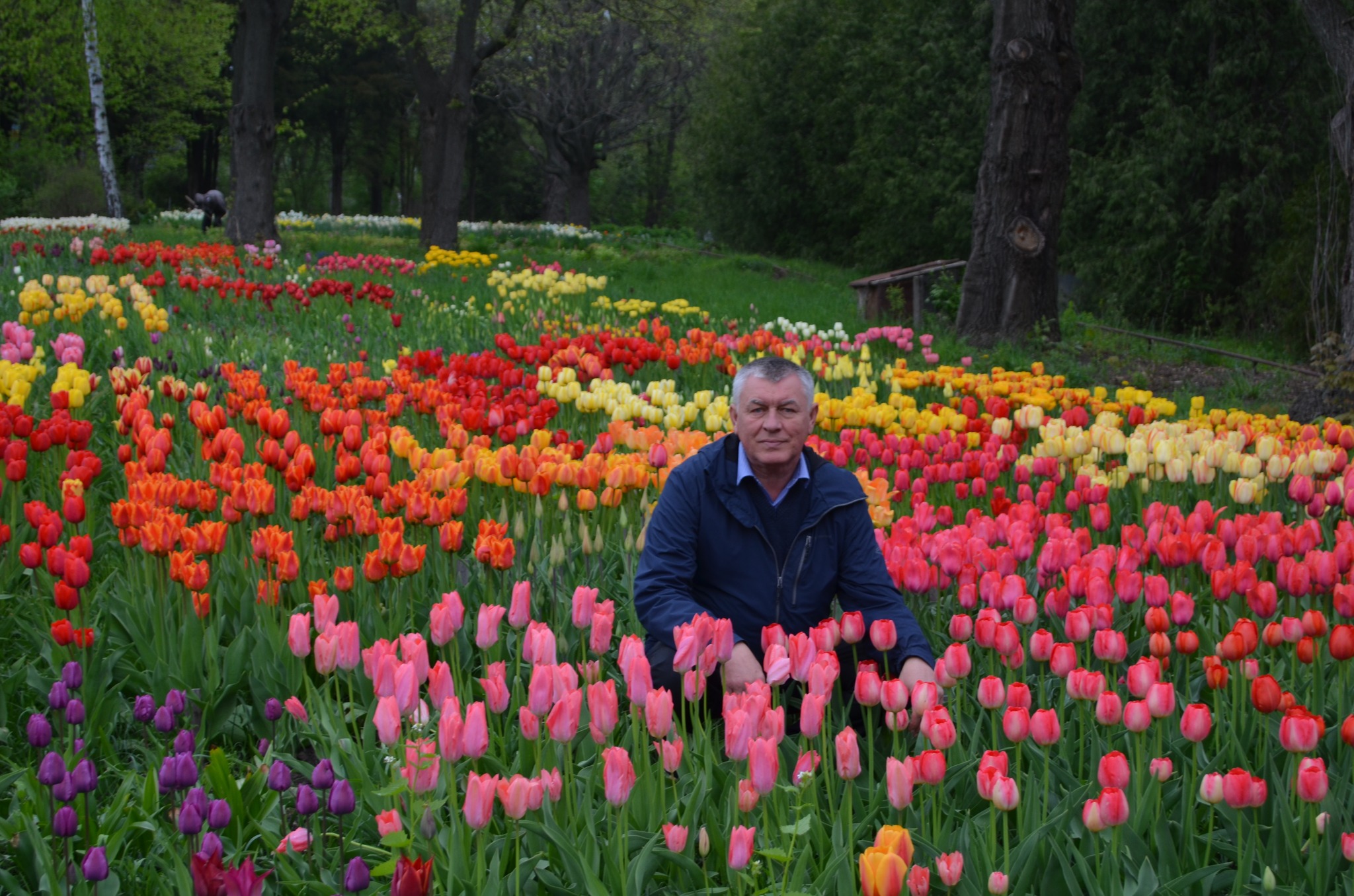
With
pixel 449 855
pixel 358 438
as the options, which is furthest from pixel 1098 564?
pixel 358 438

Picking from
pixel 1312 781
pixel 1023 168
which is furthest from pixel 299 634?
pixel 1023 168

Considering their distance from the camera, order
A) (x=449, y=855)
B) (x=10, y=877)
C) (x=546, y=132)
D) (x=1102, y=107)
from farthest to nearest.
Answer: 1. (x=546, y=132)
2. (x=1102, y=107)
3. (x=10, y=877)
4. (x=449, y=855)

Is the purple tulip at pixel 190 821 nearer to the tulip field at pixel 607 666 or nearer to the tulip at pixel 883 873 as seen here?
the tulip field at pixel 607 666

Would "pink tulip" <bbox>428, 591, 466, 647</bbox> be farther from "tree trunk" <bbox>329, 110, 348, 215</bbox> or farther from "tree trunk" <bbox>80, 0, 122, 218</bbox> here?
"tree trunk" <bbox>329, 110, 348, 215</bbox>

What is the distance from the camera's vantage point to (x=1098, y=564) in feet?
10.5

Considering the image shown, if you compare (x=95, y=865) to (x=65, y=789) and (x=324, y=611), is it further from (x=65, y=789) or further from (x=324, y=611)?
(x=324, y=611)

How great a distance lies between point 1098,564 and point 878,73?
24.5 meters

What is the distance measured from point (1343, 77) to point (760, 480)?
23.3 feet

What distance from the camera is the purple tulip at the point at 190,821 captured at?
2096 mm

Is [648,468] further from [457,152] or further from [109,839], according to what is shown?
[457,152]

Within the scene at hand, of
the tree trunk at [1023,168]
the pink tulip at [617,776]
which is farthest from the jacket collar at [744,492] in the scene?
the tree trunk at [1023,168]

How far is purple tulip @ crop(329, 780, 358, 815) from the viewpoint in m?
2.16

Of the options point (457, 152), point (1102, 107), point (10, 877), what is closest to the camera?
point (10, 877)

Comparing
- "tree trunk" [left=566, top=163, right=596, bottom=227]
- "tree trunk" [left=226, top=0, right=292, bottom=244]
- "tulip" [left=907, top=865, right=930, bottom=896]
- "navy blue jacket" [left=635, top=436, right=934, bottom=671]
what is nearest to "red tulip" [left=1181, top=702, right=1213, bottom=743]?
"tulip" [left=907, top=865, right=930, bottom=896]
